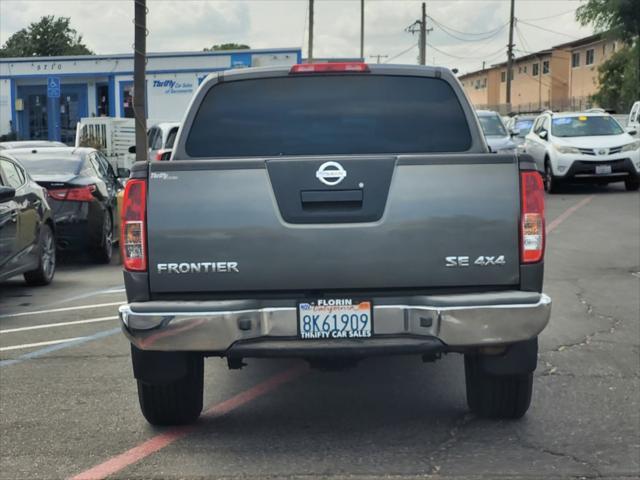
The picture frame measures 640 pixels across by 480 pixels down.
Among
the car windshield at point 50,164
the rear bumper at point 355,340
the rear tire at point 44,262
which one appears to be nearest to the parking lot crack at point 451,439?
the rear bumper at point 355,340

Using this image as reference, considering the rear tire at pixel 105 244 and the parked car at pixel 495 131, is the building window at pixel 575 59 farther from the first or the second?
the rear tire at pixel 105 244

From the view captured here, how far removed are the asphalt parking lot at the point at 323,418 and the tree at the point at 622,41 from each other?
32838mm

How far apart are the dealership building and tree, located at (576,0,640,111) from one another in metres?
13.7

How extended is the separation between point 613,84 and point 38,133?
33.6 m

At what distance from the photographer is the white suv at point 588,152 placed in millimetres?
19891

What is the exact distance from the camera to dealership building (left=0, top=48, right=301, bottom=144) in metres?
36.5

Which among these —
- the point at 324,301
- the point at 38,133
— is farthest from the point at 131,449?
the point at 38,133

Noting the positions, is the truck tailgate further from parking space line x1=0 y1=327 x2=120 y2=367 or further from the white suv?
the white suv

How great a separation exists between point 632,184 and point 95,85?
25101 mm

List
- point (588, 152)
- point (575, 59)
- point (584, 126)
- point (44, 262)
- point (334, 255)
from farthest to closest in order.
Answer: point (575, 59) < point (584, 126) < point (588, 152) < point (44, 262) < point (334, 255)

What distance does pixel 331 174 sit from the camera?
4.57 metres

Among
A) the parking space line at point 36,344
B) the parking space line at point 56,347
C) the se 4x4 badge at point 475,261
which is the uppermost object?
the se 4x4 badge at point 475,261

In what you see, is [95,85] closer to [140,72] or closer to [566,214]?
[140,72]

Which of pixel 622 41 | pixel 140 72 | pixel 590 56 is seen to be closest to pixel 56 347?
pixel 140 72
